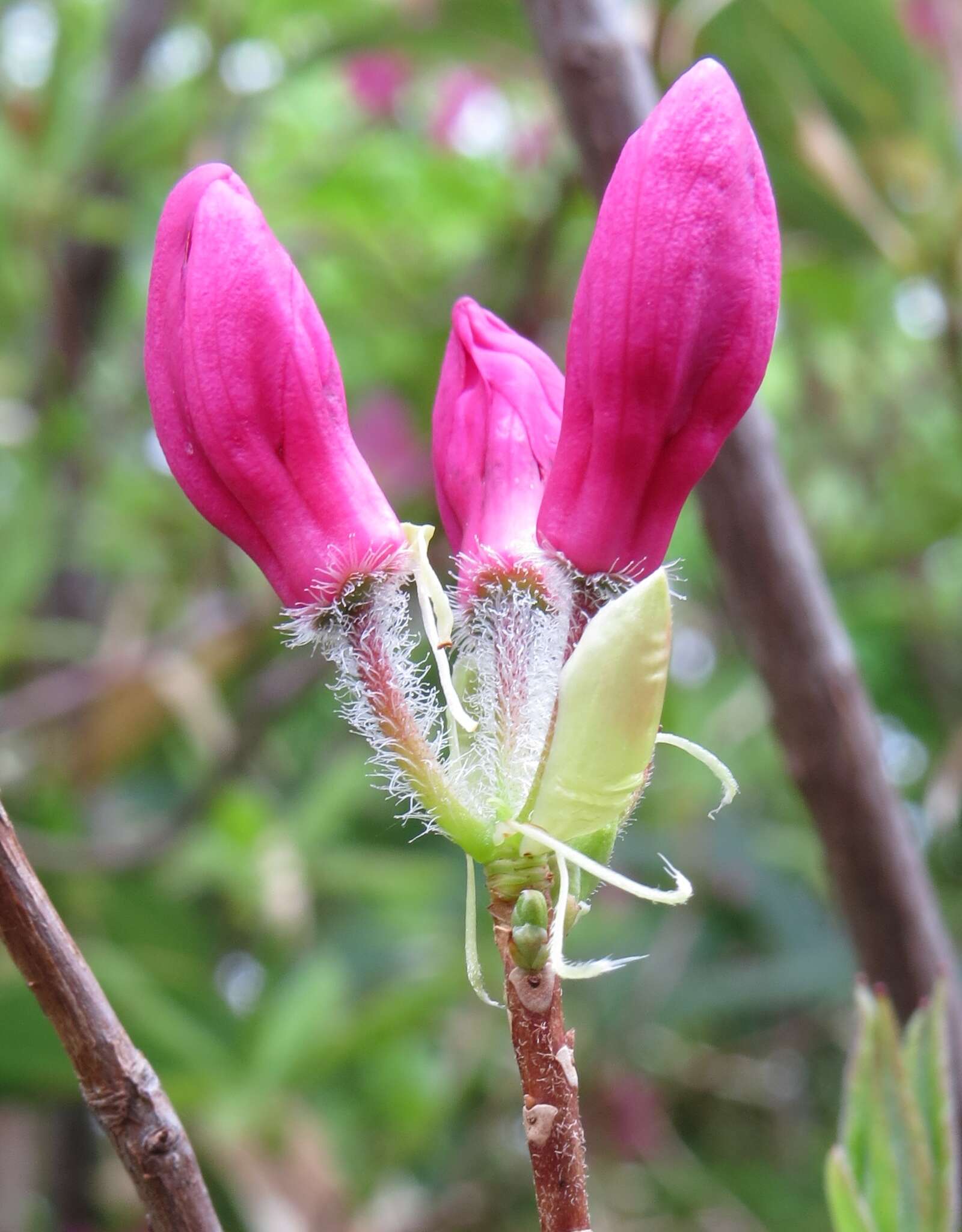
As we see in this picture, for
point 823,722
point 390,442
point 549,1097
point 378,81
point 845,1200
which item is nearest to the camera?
point 549,1097

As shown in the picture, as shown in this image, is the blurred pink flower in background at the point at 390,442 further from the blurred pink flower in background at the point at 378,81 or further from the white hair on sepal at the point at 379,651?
the white hair on sepal at the point at 379,651

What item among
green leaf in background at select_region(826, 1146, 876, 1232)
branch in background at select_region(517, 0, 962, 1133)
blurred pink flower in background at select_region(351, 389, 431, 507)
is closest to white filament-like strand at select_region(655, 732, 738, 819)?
green leaf in background at select_region(826, 1146, 876, 1232)

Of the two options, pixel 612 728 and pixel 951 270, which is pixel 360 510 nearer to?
pixel 612 728

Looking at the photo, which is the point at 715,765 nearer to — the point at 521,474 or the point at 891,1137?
the point at 521,474

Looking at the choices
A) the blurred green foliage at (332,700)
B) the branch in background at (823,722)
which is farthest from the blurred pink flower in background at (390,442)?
the branch in background at (823,722)

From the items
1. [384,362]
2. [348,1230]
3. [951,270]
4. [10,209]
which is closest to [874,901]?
[951,270]

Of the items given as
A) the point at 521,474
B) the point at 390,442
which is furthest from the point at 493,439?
the point at 390,442
